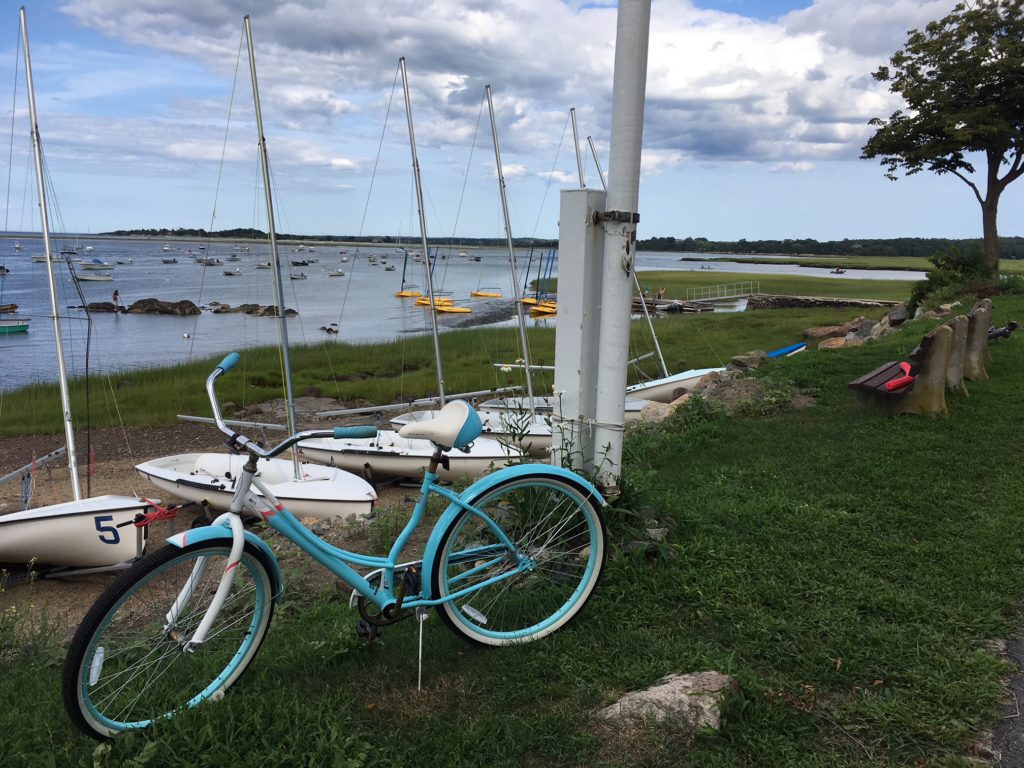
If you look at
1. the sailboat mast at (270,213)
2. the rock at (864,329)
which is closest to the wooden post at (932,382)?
the sailboat mast at (270,213)

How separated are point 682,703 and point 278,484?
34.6 ft

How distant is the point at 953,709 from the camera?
9.96ft

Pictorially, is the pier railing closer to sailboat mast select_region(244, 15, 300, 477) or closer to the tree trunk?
the tree trunk

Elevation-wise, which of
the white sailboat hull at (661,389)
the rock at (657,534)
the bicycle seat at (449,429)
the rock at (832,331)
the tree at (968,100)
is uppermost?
the tree at (968,100)

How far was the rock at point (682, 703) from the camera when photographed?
2889 millimetres

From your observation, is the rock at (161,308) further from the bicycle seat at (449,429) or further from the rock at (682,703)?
the rock at (682,703)

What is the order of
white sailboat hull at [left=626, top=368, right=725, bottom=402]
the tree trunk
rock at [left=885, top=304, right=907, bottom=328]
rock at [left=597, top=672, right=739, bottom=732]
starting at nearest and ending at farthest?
rock at [left=597, top=672, right=739, bottom=732] → white sailboat hull at [left=626, top=368, right=725, bottom=402] → rock at [left=885, top=304, right=907, bottom=328] → the tree trunk

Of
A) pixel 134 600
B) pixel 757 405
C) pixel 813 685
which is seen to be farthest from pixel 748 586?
pixel 757 405

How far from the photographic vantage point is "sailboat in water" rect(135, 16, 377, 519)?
38.0ft

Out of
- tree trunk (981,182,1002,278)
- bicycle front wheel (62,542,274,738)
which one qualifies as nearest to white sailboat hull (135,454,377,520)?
bicycle front wheel (62,542,274,738)

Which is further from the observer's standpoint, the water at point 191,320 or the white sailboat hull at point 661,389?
the water at point 191,320

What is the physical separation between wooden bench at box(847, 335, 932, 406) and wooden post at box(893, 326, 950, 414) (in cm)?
5

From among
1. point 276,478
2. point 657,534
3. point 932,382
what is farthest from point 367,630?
point 276,478

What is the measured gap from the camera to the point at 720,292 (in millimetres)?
65125
